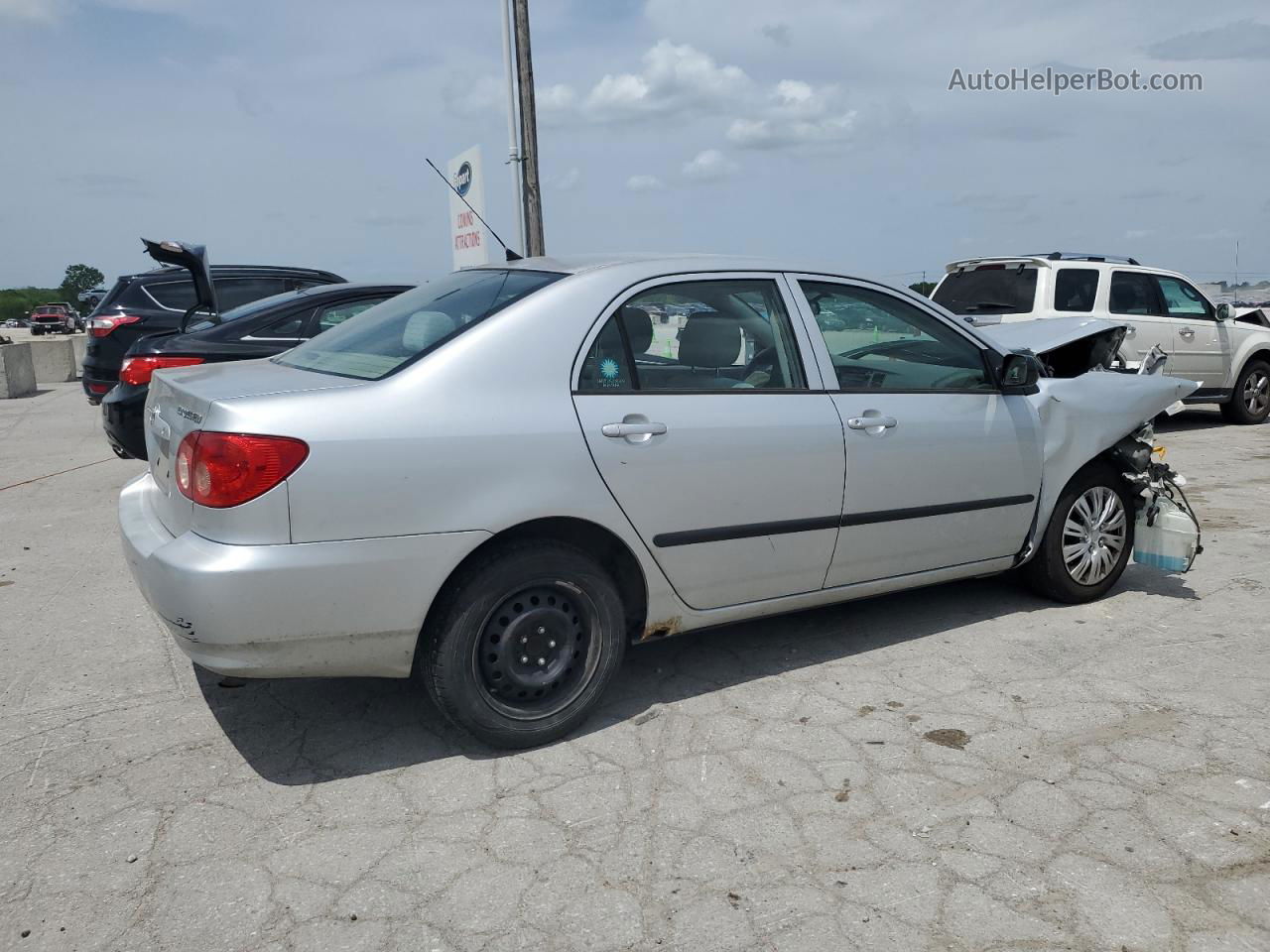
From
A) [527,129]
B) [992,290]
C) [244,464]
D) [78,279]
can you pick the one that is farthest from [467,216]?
[78,279]

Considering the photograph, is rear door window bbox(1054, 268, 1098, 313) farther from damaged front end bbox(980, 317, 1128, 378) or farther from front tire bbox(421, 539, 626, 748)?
front tire bbox(421, 539, 626, 748)

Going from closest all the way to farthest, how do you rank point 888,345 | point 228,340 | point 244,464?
point 244,464, point 888,345, point 228,340

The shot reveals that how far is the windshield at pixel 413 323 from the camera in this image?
11.7 feet

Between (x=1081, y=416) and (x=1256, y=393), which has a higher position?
(x=1081, y=416)

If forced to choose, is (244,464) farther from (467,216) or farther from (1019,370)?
(467,216)

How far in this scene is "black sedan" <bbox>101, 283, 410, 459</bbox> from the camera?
6477 mm

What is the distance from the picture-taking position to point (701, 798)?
10.6ft

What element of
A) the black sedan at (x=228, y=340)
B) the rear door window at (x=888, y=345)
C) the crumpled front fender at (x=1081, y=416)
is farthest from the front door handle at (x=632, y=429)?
the black sedan at (x=228, y=340)

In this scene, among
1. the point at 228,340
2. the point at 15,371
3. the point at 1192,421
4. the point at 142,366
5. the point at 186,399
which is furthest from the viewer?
the point at 15,371

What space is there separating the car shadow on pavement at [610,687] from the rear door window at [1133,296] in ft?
20.9

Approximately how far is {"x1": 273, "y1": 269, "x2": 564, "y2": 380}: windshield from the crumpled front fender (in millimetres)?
2368

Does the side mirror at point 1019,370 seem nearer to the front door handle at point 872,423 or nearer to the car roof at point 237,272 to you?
the front door handle at point 872,423

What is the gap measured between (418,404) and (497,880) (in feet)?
4.51

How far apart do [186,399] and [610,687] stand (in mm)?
1833
